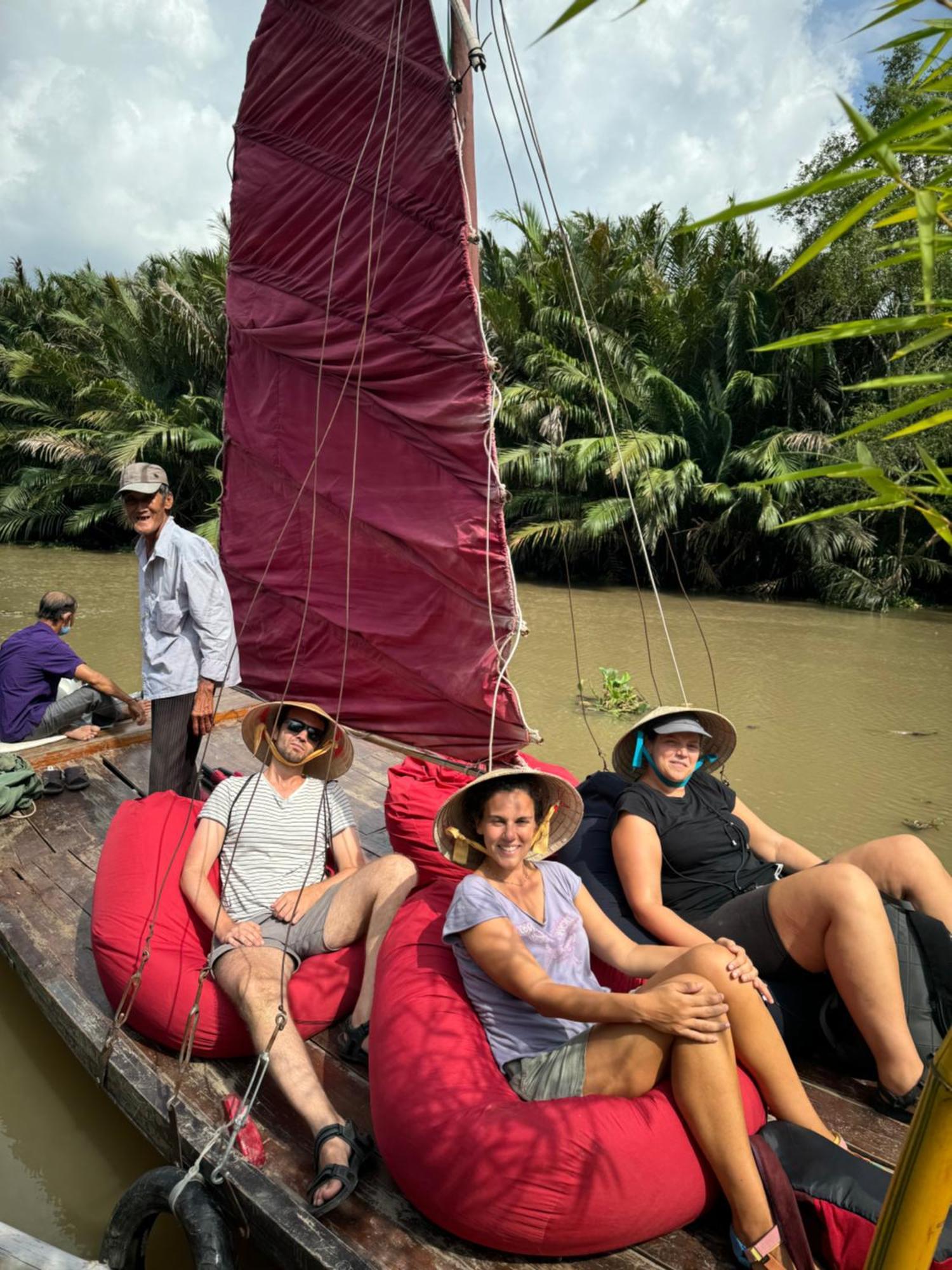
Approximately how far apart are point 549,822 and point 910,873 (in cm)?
101

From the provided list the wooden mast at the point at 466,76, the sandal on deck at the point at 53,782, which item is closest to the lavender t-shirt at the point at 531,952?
the wooden mast at the point at 466,76

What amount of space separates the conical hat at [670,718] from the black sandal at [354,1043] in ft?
3.62

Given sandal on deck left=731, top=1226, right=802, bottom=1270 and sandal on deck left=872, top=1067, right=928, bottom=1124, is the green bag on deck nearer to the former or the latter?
sandal on deck left=731, top=1226, right=802, bottom=1270

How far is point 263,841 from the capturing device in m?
2.94

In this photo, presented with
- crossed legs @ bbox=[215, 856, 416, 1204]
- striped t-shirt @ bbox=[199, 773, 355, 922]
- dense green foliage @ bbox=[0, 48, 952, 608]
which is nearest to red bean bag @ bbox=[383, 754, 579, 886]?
crossed legs @ bbox=[215, 856, 416, 1204]

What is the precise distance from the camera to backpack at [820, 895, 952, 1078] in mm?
2320

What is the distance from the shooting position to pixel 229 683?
398 cm

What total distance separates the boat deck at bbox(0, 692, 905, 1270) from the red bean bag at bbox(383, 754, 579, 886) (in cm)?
59

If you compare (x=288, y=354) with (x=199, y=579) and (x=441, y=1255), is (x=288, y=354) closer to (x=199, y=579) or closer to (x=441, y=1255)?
(x=199, y=579)

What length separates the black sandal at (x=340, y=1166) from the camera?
1.96m

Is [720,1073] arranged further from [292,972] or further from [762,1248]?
[292,972]

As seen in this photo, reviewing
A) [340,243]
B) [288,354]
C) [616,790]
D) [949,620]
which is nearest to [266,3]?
[340,243]

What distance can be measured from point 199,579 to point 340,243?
1440mm

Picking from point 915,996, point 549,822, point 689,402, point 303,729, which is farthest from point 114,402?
point 915,996
